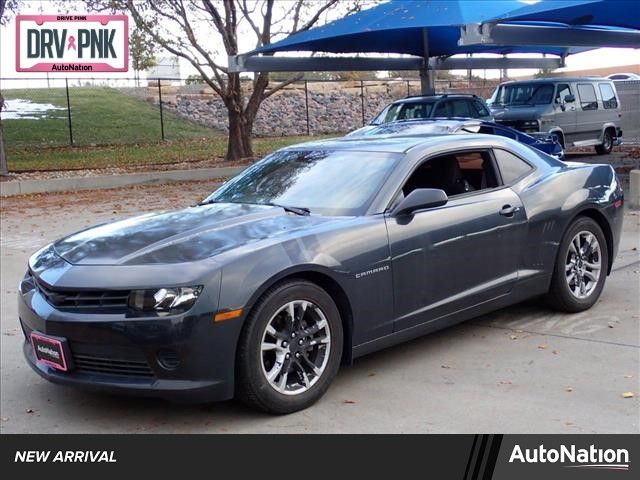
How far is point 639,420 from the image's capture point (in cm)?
425

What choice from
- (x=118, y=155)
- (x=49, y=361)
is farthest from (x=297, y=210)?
(x=118, y=155)

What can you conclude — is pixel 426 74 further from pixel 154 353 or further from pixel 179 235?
pixel 154 353

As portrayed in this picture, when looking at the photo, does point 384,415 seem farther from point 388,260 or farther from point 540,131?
point 540,131

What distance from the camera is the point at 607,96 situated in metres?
20.8

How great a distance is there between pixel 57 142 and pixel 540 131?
15994 millimetres

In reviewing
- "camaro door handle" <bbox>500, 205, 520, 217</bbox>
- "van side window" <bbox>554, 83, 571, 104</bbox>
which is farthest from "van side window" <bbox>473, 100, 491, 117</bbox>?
"camaro door handle" <bbox>500, 205, 520, 217</bbox>

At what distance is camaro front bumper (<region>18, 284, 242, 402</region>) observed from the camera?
161 inches

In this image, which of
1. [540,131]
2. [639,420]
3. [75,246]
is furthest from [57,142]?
[639,420]

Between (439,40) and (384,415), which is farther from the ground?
(439,40)

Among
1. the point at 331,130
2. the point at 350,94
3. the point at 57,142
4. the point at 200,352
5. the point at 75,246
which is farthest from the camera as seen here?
the point at 350,94

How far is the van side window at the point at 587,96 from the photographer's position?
19.7 m

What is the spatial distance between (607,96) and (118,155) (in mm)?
13978

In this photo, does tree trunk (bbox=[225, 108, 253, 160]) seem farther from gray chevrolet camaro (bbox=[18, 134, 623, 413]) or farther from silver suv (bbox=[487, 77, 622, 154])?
gray chevrolet camaro (bbox=[18, 134, 623, 413])

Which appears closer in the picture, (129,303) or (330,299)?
(129,303)
